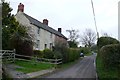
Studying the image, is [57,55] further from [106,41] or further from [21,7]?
[21,7]

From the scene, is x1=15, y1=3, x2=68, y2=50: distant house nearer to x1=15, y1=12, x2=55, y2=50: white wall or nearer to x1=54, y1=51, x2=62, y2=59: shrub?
x1=15, y1=12, x2=55, y2=50: white wall

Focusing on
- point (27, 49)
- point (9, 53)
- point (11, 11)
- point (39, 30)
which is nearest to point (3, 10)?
point (11, 11)

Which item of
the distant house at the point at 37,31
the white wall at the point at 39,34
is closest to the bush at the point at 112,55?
the distant house at the point at 37,31

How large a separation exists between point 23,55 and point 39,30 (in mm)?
17052

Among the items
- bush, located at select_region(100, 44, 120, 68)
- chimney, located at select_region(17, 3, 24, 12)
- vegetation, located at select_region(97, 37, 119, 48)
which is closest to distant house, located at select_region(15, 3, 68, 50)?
chimney, located at select_region(17, 3, 24, 12)

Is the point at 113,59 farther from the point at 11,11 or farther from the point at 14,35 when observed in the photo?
the point at 11,11

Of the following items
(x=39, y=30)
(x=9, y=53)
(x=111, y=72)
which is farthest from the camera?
(x=39, y=30)

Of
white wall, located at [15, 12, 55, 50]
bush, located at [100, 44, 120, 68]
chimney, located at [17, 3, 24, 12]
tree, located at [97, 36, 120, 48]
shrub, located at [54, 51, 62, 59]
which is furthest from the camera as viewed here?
chimney, located at [17, 3, 24, 12]

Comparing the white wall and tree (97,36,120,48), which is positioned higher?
the white wall

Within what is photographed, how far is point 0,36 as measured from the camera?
26.0m

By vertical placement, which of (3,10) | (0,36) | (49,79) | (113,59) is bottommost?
(49,79)

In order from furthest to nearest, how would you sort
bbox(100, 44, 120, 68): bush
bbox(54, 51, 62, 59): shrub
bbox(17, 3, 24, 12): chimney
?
1. bbox(17, 3, 24, 12): chimney
2. bbox(54, 51, 62, 59): shrub
3. bbox(100, 44, 120, 68): bush

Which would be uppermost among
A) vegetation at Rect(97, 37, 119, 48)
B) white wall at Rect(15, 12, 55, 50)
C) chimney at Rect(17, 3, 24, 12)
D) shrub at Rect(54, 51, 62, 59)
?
chimney at Rect(17, 3, 24, 12)

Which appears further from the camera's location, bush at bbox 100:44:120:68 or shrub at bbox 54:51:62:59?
shrub at bbox 54:51:62:59
